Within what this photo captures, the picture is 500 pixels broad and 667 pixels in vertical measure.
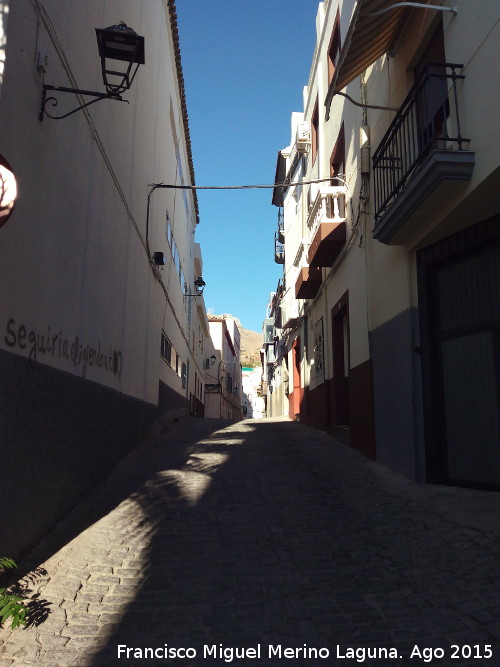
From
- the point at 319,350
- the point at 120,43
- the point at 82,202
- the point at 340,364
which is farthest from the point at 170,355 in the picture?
the point at 120,43

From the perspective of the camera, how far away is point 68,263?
5.56 metres

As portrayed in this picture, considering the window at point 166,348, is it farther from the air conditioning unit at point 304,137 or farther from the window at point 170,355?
the air conditioning unit at point 304,137

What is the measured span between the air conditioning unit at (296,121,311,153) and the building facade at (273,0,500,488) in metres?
4.58

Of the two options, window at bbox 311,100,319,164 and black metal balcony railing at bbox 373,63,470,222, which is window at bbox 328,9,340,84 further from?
black metal balcony railing at bbox 373,63,470,222

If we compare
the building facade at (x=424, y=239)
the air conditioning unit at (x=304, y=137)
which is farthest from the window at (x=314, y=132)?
the building facade at (x=424, y=239)

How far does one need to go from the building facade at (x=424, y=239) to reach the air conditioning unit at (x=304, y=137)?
458cm

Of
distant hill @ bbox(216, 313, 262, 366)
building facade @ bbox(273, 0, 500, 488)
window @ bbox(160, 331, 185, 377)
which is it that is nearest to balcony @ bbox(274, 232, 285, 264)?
window @ bbox(160, 331, 185, 377)

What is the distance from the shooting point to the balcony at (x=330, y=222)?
414 inches

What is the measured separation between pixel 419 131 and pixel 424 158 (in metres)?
0.43

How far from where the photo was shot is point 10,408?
13.3 ft

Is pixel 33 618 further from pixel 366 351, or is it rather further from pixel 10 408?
pixel 366 351

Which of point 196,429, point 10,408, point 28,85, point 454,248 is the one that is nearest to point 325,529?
point 10,408

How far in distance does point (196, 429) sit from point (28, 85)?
9.51m

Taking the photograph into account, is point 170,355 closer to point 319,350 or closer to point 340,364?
point 319,350
